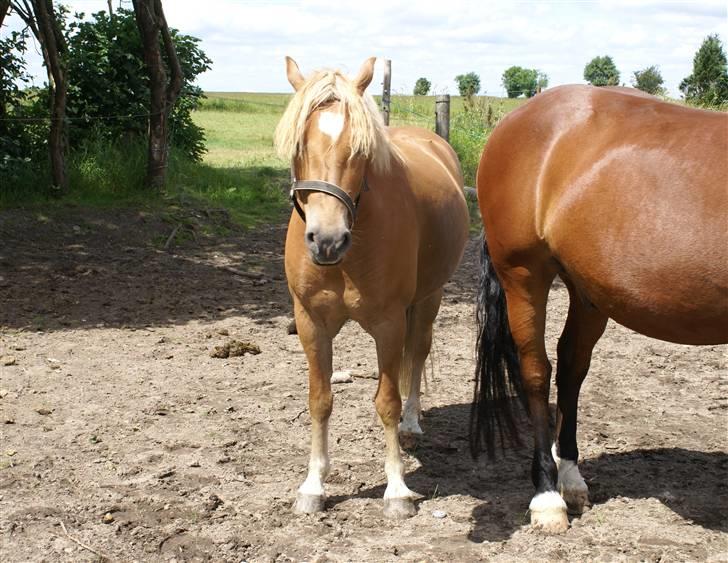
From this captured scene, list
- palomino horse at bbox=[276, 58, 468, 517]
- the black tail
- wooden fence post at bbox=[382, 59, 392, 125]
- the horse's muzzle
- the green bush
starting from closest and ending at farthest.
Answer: the horse's muzzle, palomino horse at bbox=[276, 58, 468, 517], the black tail, wooden fence post at bbox=[382, 59, 392, 125], the green bush

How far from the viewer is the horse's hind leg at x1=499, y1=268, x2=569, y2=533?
136 inches

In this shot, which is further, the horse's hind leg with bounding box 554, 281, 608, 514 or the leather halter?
the horse's hind leg with bounding box 554, 281, 608, 514

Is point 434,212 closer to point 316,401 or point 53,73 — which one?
point 316,401

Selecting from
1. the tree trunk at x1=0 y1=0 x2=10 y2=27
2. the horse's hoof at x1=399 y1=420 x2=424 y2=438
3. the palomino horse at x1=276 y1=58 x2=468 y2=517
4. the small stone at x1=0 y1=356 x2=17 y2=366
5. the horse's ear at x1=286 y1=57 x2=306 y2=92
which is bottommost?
the small stone at x1=0 y1=356 x2=17 y2=366

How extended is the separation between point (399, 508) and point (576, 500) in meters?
0.78

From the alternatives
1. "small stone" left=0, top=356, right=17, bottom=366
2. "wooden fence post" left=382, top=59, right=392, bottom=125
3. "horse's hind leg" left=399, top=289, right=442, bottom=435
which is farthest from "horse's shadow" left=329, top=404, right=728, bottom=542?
"wooden fence post" left=382, top=59, right=392, bottom=125

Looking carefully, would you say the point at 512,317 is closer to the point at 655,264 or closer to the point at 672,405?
the point at 655,264

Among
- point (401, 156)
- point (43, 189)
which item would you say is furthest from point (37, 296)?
point (401, 156)

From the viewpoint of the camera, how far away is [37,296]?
6980mm

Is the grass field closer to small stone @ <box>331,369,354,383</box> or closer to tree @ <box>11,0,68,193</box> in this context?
tree @ <box>11,0,68,193</box>

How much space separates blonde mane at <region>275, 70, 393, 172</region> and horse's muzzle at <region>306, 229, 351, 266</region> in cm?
35

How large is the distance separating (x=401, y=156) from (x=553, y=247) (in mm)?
955

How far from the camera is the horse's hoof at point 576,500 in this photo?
3553mm

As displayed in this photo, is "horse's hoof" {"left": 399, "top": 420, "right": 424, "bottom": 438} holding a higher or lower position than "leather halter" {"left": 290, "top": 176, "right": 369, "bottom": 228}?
lower
